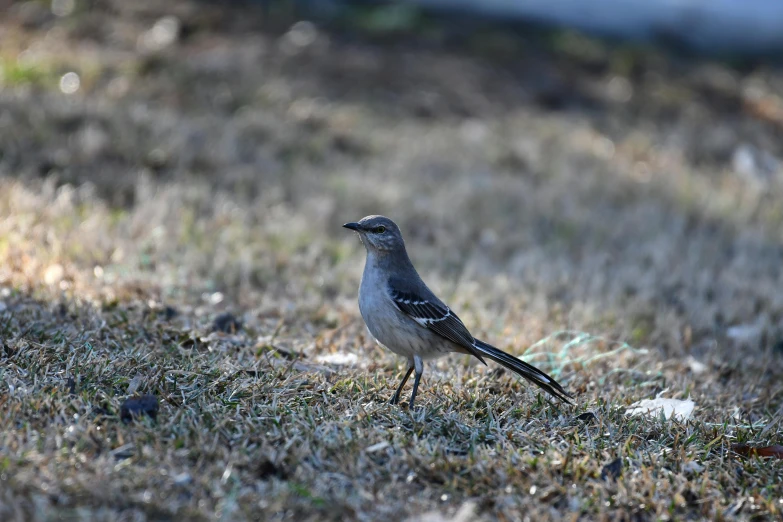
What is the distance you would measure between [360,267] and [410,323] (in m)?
2.66

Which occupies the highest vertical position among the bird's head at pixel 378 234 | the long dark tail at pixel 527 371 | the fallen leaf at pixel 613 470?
the bird's head at pixel 378 234

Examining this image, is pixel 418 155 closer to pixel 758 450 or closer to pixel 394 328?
pixel 394 328

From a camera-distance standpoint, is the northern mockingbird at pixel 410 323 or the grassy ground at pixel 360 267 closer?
the grassy ground at pixel 360 267

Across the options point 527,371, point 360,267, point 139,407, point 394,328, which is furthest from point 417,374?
point 360,267

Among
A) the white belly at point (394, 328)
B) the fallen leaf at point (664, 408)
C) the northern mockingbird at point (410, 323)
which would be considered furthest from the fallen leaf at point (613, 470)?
the white belly at point (394, 328)

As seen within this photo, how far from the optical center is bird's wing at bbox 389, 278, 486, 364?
4.65m

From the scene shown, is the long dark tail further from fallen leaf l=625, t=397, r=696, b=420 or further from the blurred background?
the blurred background

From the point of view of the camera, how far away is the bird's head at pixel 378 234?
4922 millimetres

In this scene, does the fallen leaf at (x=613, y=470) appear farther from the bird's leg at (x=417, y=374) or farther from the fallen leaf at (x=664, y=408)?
the bird's leg at (x=417, y=374)

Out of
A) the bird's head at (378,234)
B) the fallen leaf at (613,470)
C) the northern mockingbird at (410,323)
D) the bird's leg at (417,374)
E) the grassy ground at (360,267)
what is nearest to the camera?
the grassy ground at (360,267)

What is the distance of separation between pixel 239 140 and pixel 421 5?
656 centimetres

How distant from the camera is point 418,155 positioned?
10414mm

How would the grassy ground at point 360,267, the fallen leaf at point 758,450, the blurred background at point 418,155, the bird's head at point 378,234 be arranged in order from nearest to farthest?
the grassy ground at point 360,267
the fallen leaf at point 758,450
the bird's head at point 378,234
the blurred background at point 418,155

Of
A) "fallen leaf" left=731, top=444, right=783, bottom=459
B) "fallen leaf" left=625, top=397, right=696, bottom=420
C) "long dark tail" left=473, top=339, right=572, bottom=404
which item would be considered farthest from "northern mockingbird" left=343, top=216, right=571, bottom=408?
"fallen leaf" left=731, top=444, right=783, bottom=459
